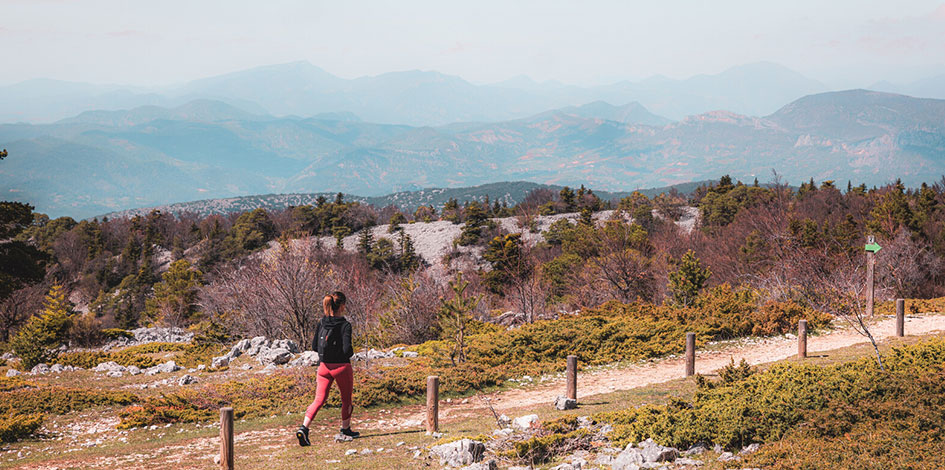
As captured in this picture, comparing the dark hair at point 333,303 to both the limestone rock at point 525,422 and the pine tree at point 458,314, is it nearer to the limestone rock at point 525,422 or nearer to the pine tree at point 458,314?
the limestone rock at point 525,422

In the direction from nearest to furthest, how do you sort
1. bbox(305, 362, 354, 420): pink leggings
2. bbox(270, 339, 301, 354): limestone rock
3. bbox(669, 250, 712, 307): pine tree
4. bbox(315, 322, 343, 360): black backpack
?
bbox(315, 322, 343, 360): black backpack
bbox(305, 362, 354, 420): pink leggings
bbox(270, 339, 301, 354): limestone rock
bbox(669, 250, 712, 307): pine tree

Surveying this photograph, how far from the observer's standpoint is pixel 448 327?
17391mm

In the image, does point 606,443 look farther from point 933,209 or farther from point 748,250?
point 933,209

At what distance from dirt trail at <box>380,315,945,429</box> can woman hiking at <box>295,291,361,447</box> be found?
2286 mm

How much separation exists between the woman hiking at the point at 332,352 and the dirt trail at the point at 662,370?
229 centimetres

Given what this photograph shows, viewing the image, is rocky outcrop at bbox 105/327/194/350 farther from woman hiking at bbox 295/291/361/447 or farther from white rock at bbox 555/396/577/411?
A: white rock at bbox 555/396/577/411

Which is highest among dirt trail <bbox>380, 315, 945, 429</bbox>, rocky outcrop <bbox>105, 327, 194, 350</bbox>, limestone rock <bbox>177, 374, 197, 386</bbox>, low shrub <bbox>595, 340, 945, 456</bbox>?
low shrub <bbox>595, 340, 945, 456</bbox>

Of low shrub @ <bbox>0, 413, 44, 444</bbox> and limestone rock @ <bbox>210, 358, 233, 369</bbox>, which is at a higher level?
low shrub @ <bbox>0, 413, 44, 444</bbox>

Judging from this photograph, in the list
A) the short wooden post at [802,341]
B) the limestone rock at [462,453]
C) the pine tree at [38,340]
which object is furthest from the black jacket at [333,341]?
the pine tree at [38,340]

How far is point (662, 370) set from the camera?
49.8 feet

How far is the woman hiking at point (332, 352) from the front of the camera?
29.9ft

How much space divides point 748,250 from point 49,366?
3786 centimetres

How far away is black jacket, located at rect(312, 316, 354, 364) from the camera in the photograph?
29.9 ft

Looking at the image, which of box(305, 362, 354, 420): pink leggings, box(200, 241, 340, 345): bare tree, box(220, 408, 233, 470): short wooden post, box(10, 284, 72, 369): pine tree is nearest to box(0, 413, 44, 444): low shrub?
box(220, 408, 233, 470): short wooden post
